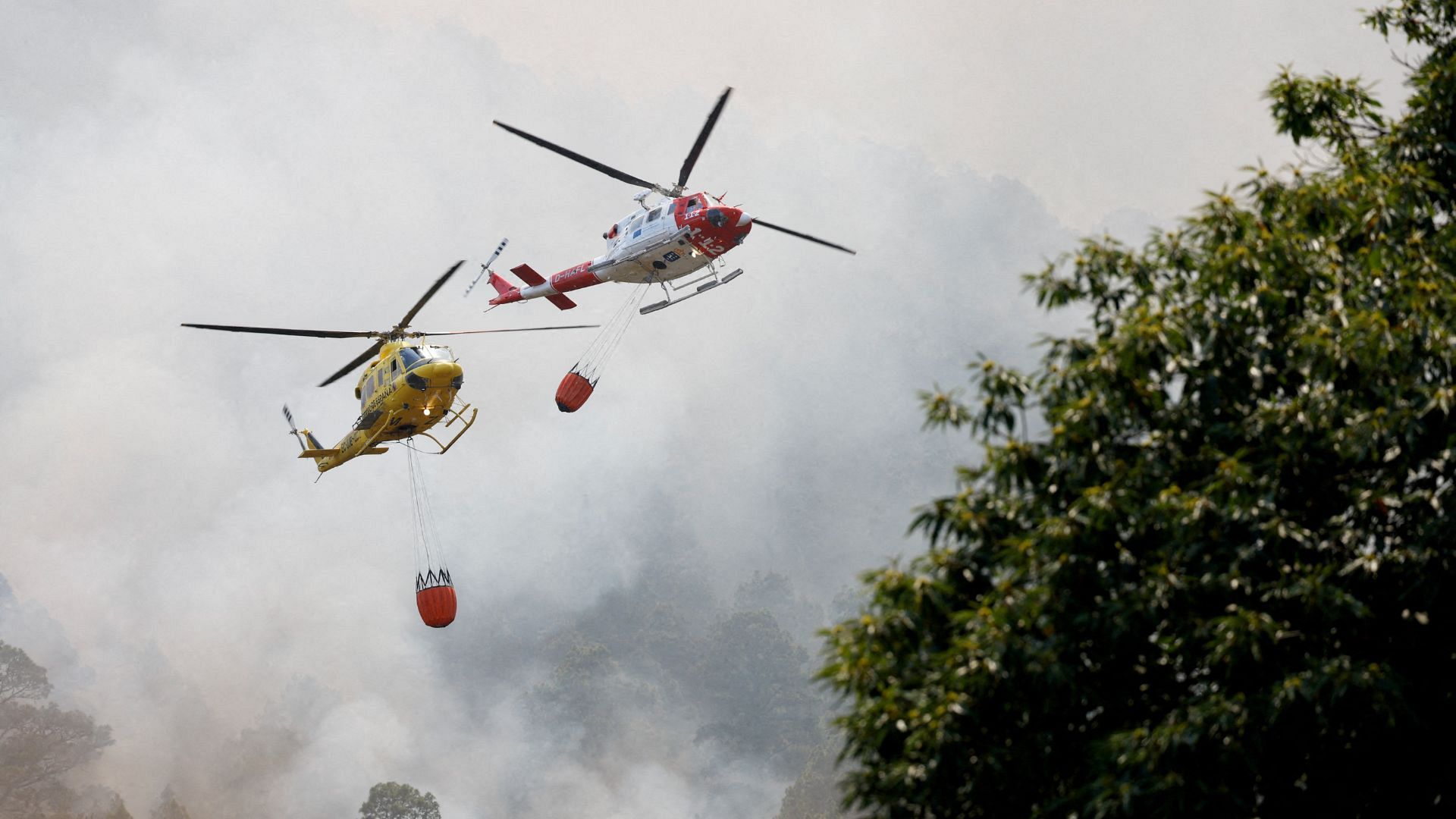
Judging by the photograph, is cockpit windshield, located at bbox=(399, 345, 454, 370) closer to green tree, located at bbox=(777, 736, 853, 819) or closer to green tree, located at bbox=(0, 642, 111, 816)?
green tree, located at bbox=(0, 642, 111, 816)

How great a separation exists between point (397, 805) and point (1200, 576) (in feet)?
438

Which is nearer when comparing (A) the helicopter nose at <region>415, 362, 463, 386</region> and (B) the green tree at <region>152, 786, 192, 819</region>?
(A) the helicopter nose at <region>415, 362, 463, 386</region>

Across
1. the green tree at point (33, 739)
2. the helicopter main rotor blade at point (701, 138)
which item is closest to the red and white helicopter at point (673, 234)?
the helicopter main rotor blade at point (701, 138)

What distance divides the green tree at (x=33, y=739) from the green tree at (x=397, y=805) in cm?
2675

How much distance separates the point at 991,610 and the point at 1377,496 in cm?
477

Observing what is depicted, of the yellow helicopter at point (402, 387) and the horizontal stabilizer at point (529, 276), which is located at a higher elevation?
the horizontal stabilizer at point (529, 276)

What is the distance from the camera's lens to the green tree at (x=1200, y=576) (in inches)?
719

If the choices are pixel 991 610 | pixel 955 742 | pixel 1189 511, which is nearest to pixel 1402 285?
pixel 1189 511

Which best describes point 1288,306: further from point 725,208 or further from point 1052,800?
point 725,208

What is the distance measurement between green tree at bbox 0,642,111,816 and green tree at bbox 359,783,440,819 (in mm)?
26747

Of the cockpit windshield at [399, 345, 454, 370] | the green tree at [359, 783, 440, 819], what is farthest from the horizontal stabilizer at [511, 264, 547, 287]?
the green tree at [359, 783, 440, 819]

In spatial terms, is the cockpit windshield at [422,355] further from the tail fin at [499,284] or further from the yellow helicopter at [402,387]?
the tail fin at [499,284]

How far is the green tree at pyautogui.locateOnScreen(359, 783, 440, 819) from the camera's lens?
142625 mm

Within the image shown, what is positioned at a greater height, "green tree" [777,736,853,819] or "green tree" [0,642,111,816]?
"green tree" [0,642,111,816]
